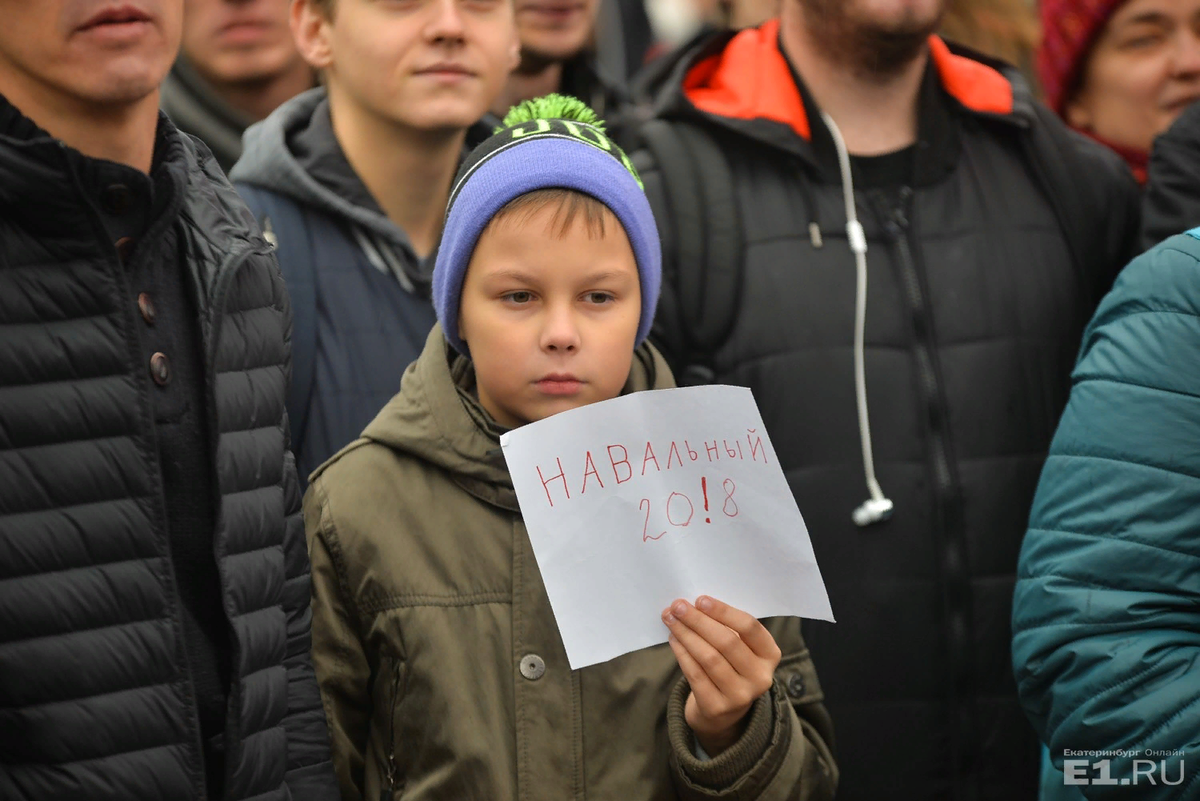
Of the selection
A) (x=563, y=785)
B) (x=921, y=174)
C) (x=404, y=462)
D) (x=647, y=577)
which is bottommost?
(x=563, y=785)

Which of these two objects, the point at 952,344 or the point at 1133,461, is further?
the point at 952,344

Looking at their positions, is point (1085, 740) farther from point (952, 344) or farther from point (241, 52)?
point (241, 52)

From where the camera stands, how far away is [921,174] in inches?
130

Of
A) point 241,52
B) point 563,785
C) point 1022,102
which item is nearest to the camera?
point 563,785

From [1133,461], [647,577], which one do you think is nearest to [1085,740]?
[1133,461]

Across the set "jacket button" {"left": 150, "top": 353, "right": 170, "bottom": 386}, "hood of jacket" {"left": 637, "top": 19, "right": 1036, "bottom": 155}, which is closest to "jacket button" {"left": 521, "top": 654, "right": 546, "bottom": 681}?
"jacket button" {"left": 150, "top": 353, "right": 170, "bottom": 386}

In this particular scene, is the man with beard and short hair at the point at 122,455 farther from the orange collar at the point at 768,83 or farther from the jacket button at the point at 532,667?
the orange collar at the point at 768,83

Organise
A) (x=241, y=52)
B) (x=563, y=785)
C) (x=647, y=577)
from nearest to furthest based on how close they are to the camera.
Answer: (x=647, y=577), (x=563, y=785), (x=241, y=52)

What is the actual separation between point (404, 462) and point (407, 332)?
774mm

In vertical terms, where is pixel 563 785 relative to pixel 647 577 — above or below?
below

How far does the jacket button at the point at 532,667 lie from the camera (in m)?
2.38

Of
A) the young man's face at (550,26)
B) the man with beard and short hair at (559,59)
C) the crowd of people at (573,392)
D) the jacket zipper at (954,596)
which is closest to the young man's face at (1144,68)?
the crowd of people at (573,392)

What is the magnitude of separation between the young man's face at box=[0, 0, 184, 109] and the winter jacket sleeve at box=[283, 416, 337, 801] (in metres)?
0.65

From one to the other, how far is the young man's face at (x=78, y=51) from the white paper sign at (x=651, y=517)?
0.76 m
